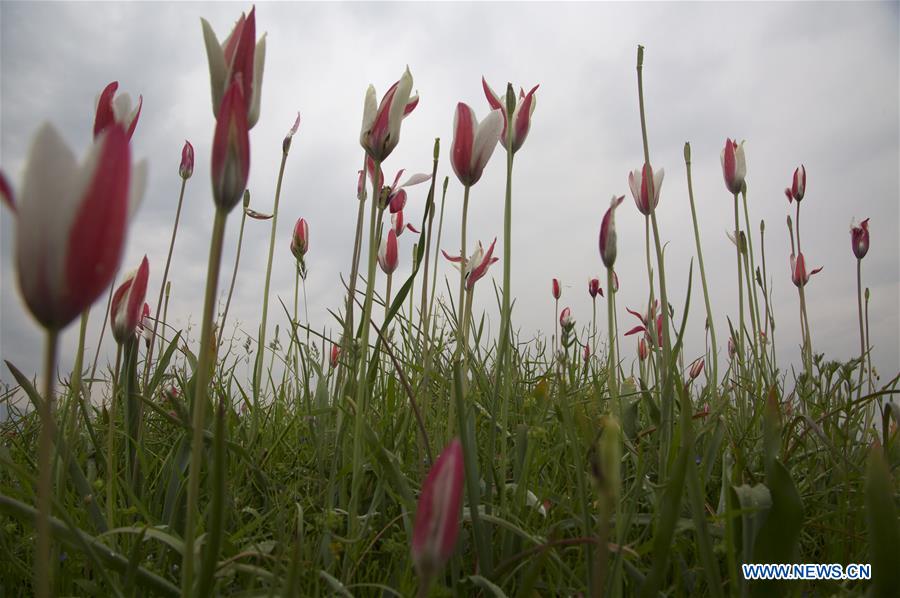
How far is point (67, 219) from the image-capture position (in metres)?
0.47

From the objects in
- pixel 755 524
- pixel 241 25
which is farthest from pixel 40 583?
pixel 755 524

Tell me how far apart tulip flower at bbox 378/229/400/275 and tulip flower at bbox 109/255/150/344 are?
0.92 m

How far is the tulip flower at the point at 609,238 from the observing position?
141 cm

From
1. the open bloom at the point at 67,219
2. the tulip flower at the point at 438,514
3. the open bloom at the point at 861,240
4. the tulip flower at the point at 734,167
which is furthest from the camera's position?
the open bloom at the point at 861,240

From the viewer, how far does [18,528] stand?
54.6 inches

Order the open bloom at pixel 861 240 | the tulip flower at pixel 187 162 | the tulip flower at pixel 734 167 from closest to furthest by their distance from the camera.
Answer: the tulip flower at pixel 187 162 < the tulip flower at pixel 734 167 < the open bloom at pixel 861 240

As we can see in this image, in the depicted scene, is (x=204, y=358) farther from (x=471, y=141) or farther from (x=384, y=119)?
(x=471, y=141)

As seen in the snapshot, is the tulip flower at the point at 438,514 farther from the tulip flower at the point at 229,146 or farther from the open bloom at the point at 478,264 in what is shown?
the open bloom at the point at 478,264

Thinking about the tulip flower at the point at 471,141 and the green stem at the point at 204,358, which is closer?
the green stem at the point at 204,358

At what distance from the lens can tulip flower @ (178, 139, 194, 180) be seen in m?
2.05

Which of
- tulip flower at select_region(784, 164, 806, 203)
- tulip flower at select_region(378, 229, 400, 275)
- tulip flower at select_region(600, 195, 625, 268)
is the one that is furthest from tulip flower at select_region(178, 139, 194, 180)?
tulip flower at select_region(784, 164, 806, 203)

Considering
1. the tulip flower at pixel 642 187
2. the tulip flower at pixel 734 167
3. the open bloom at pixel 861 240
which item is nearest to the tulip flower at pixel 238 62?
the tulip flower at pixel 642 187

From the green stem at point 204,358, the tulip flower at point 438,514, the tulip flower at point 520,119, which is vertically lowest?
the tulip flower at point 438,514

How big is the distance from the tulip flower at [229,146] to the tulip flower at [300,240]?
1.67 meters
